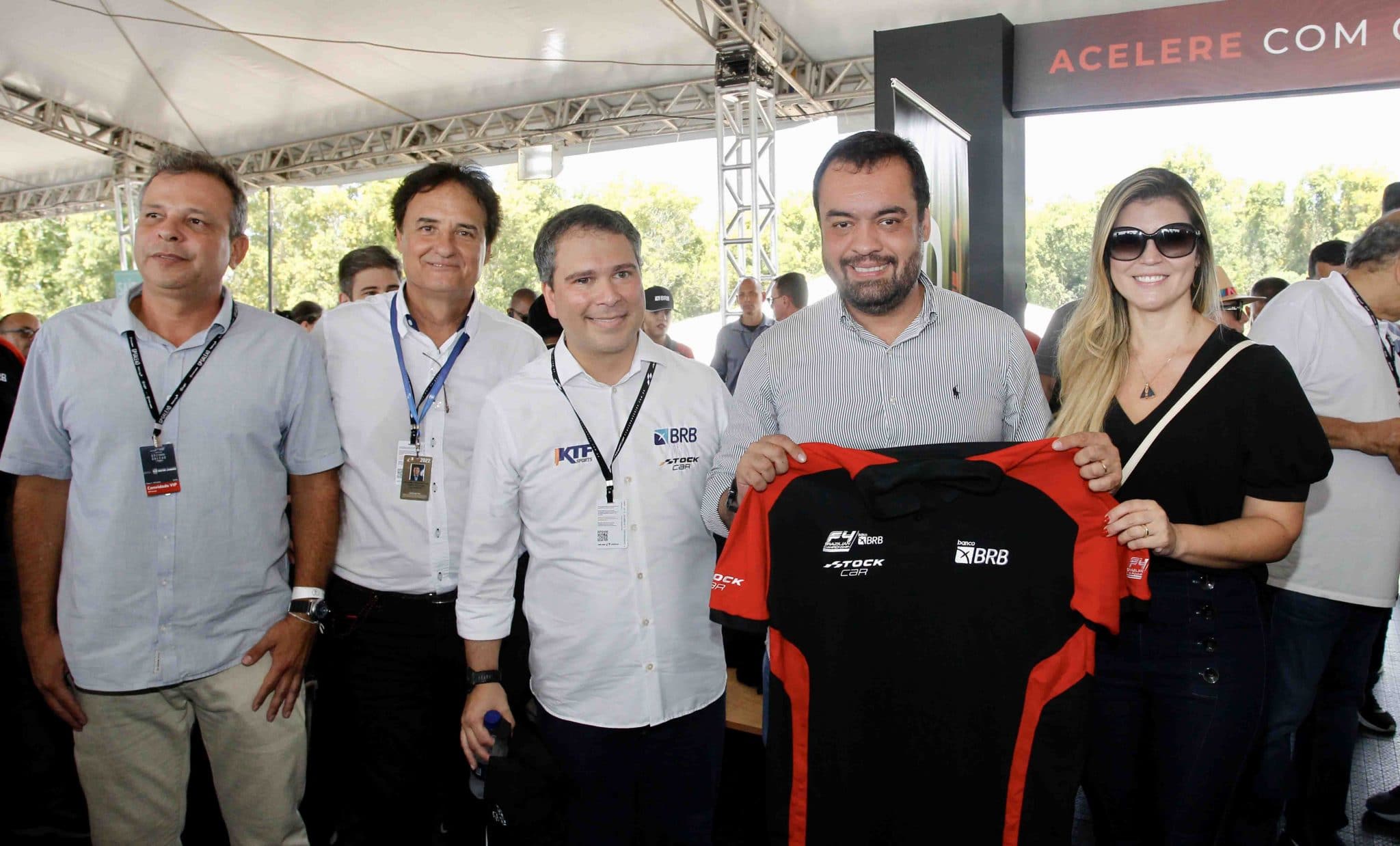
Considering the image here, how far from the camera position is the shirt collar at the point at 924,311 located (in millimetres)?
1838

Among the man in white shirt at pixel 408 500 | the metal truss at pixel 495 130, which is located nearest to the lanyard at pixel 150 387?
the man in white shirt at pixel 408 500

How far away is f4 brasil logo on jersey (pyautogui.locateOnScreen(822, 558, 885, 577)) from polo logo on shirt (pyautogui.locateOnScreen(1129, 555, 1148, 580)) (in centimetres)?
44

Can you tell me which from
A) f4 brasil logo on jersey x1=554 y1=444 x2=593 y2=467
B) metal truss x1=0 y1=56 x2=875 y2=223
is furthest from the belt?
metal truss x1=0 y1=56 x2=875 y2=223

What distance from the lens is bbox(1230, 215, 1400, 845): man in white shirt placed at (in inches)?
96.1

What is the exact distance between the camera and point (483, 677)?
193 centimetres

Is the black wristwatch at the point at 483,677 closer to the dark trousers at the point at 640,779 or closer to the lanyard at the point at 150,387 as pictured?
the dark trousers at the point at 640,779

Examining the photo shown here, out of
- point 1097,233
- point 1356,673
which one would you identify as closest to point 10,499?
point 1097,233

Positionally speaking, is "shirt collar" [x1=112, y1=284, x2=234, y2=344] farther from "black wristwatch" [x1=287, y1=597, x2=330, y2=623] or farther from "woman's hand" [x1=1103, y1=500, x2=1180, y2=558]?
"woman's hand" [x1=1103, y1=500, x2=1180, y2=558]

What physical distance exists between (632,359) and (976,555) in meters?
0.89

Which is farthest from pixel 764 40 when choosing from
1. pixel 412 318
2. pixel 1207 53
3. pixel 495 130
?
pixel 412 318

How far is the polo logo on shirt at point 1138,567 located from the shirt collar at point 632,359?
1.07 metres

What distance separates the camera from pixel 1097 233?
190 centimetres

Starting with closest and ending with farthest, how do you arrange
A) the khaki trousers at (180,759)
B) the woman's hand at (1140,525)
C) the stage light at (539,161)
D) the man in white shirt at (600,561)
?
1. the woman's hand at (1140,525)
2. the man in white shirt at (600,561)
3. the khaki trousers at (180,759)
4. the stage light at (539,161)

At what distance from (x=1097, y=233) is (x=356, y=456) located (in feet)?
6.07
